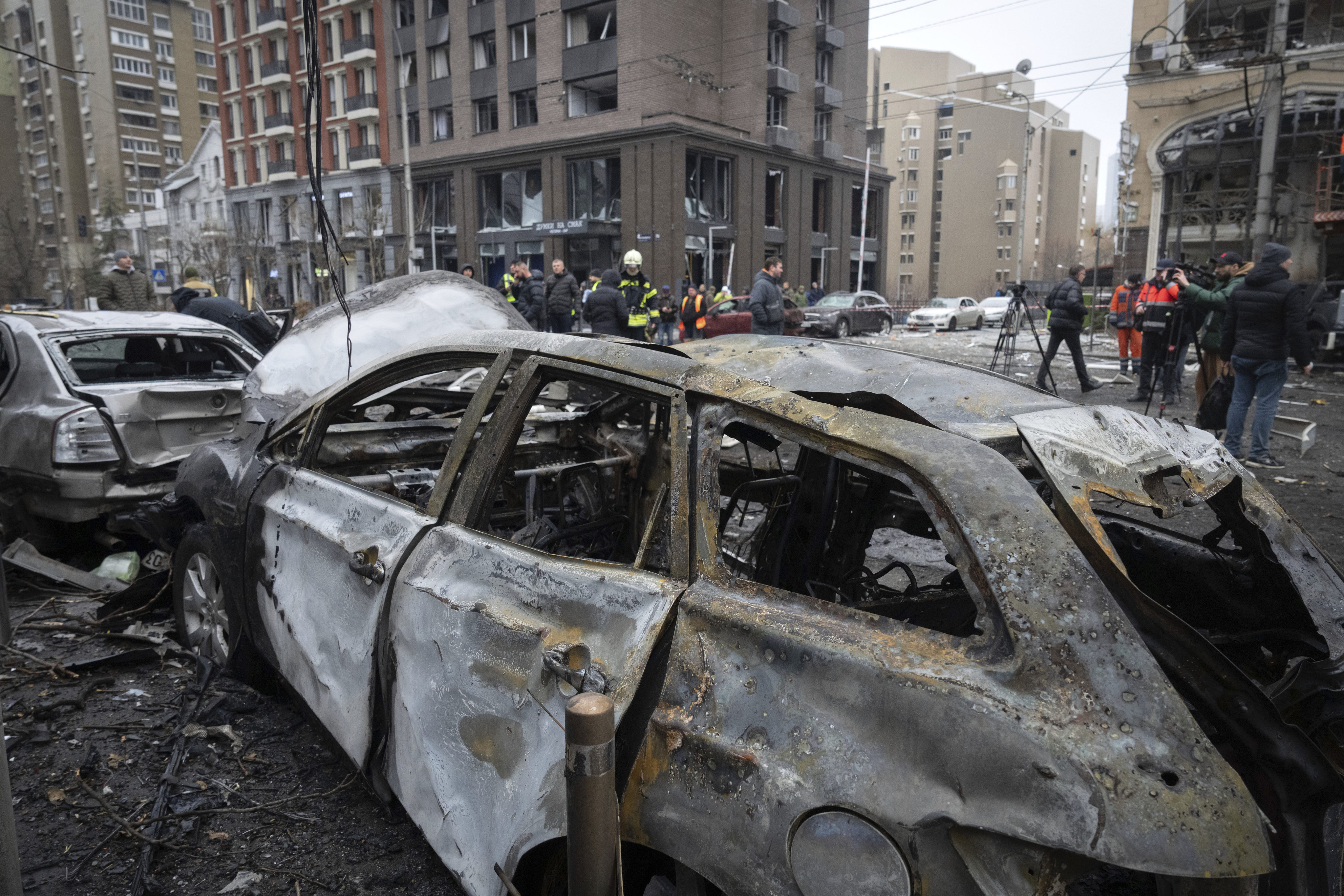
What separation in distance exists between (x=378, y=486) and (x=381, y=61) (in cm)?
4265

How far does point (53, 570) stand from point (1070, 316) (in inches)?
448

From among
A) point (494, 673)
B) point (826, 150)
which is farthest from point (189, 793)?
point (826, 150)

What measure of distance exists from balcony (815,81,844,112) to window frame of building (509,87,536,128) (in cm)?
1348

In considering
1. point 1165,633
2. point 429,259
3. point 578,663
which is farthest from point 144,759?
point 429,259

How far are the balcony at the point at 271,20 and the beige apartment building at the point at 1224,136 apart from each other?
129 ft

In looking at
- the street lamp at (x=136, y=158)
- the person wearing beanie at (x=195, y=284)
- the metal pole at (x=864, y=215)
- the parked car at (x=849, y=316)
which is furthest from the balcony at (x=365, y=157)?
the person wearing beanie at (x=195, y=284)

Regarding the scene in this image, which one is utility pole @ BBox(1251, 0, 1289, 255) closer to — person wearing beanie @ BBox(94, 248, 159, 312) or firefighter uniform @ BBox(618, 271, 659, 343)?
firefighter uniform @ BBox(618, 271, 659, 343)

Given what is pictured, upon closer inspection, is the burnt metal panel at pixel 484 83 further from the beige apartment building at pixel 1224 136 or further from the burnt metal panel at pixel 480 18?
the beige apartment building at pixel 1224 136

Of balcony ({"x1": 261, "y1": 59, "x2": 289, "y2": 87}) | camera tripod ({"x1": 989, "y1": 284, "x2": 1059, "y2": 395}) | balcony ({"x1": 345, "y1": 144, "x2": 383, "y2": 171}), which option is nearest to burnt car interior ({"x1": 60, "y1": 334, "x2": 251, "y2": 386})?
camera tripod ({"x1": 989, "y1": 284, "x2": 1059, "y2": 395})

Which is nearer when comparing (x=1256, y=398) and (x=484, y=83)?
(x=1256, y=398)

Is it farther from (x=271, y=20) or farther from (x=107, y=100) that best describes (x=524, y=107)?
(x=107, y=100)

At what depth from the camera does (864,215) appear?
123 feet

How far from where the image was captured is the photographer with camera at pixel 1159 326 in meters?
10.1

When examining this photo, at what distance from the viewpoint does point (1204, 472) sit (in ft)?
7.06
